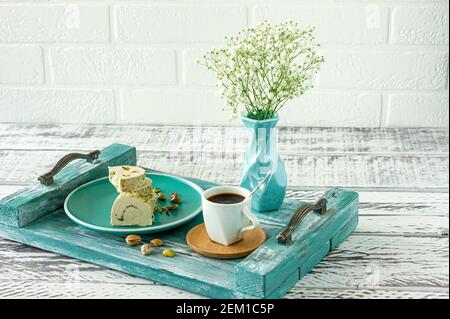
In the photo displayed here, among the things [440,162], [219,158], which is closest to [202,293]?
[219,158]

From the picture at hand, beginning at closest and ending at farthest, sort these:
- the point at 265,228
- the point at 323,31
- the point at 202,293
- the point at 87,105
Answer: the point at 202,293 → the point at 265,228 → the point at 323,31 → the point at 87,105

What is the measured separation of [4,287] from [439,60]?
1590mm

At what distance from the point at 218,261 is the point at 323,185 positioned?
0.60 metres

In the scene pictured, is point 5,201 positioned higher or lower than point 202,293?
higher

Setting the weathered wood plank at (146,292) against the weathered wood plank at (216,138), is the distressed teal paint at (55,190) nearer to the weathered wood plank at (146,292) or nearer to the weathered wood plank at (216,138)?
the weathered wood plank at (146,292)

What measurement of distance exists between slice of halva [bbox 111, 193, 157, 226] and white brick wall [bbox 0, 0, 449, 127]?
3.52 feet

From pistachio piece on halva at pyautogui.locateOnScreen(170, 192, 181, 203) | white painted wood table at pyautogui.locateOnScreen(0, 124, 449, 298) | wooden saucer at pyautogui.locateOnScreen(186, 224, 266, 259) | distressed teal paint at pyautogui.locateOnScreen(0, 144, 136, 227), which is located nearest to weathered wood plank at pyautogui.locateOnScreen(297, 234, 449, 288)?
white painted wood table at pyautogui.locateOnScreen(0, 124, 449, 298)

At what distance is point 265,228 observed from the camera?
5.53 ft

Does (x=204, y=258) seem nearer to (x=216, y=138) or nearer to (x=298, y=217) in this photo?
(x=298, y=217)

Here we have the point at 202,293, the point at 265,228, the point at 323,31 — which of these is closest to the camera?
the point at 202,293

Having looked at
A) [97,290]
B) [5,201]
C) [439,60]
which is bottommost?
[97,290]

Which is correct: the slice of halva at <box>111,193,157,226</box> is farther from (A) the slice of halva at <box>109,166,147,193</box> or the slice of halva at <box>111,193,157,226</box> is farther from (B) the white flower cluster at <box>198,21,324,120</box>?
(B) the white flower cluster at <box>198,21,324,120</box>

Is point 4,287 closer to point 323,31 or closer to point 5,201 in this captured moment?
point 5,201

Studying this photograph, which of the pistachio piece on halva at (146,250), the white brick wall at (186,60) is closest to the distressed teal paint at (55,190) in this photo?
the pistachio piece on halva at (146,250)
